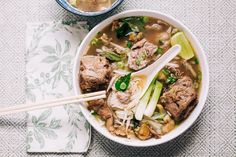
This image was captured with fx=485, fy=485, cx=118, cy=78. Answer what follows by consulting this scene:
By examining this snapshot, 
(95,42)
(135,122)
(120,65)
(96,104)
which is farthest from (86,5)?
(135,122)

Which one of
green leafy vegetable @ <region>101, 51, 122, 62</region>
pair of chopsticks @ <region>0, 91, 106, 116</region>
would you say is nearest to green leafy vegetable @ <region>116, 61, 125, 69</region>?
green leafy vegetable @ <region>101, 51, 122, 62</region>

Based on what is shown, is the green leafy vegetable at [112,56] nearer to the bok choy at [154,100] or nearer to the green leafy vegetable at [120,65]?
the green leafy vegetable at [120,65]

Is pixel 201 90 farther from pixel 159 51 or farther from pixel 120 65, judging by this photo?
pixel 120 65

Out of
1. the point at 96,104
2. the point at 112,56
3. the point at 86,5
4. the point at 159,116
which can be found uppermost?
the point at 86,5

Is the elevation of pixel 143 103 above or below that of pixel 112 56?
below

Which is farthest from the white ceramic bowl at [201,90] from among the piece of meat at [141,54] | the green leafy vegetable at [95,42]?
the piece of meat at [141,54]

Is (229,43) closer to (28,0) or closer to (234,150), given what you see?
(234,150)

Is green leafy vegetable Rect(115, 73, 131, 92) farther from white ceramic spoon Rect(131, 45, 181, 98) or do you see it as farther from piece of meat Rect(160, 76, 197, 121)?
piece of meat Rect(160, 76, 197, 121)
